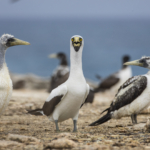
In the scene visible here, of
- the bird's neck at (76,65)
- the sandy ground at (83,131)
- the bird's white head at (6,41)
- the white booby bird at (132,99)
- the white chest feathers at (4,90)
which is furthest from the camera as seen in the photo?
the white booby bird at (132,99)

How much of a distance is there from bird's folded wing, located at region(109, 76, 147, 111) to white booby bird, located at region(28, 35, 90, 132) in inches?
44.0

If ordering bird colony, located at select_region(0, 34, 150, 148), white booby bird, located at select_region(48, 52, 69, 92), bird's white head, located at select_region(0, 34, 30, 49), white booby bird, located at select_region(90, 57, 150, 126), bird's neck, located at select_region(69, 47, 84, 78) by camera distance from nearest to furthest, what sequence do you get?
bird colony, located at select_region(0, 34, 150, 148)
bird's neck, located at select_region(69, 47, 84, 78)
bird's white head, located at select_region(0, 34, 30, 49)
white booby bird, located at select_region(90, 57, 150, 126)
white booby bird, located at select_region(48, 52, 69, 92)

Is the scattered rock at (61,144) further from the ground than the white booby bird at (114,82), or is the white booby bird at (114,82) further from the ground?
the white booby bird at (114,82)

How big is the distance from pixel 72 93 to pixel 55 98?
15.0 inches

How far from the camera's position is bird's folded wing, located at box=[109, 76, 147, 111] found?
22.9 feet

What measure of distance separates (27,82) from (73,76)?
16041mm

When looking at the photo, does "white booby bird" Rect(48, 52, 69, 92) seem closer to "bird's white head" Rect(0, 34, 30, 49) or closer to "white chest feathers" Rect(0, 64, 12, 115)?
"bird's white head" Rect(0, 34, 30, 49)

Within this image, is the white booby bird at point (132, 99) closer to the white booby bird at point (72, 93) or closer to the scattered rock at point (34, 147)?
the white booby bird at point (72, 93)

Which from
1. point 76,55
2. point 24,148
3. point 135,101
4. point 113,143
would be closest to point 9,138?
point 24,148

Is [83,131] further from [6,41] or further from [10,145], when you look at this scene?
[6,41]

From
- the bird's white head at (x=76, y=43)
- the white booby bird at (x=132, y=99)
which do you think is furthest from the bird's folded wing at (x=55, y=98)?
the white booby bird at (x=132, y=99)

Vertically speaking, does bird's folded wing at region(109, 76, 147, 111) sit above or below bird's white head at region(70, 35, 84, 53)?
below

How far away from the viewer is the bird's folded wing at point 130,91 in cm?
698

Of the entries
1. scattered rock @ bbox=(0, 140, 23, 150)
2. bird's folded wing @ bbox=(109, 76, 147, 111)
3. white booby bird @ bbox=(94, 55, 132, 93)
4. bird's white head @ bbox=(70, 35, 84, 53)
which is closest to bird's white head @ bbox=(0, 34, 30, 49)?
bird's white head @ bbox=(70, 35, 84, 53)
